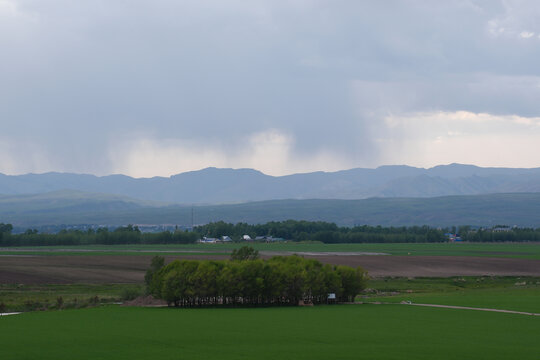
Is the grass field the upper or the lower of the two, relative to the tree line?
lower

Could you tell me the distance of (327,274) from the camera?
82.2 metres

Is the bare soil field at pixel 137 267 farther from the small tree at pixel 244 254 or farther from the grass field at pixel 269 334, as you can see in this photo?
the grass field at pixel 269 334

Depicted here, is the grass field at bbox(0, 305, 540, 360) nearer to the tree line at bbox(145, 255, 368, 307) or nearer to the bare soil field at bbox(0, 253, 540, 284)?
the tree line at bbox(145, 255, 368, 307)

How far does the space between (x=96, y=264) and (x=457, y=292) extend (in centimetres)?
6234

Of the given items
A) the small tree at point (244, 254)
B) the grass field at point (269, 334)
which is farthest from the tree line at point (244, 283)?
the small tree at point (244, 254)

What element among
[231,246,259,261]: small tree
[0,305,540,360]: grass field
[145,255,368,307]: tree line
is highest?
[231,246,259,261]: small tree

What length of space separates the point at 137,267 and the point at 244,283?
163 feet

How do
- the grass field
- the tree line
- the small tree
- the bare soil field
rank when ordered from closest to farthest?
the grass field
the tree line
the small tree
the bare soil field

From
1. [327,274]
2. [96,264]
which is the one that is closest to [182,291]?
[327,274]

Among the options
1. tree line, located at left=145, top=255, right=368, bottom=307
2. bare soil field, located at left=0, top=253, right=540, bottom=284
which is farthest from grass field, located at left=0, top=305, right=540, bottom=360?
bare soil field, located at left=0, top=253, right=540, bottom=284

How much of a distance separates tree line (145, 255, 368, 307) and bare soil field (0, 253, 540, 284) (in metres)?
27.3

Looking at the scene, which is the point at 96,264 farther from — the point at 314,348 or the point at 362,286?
the point at 314,348

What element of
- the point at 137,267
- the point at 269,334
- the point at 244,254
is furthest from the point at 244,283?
the point at 137,267

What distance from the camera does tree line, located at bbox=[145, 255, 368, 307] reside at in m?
77.2
